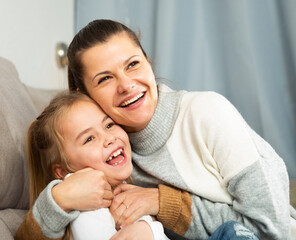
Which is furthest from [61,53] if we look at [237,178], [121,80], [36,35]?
[237,178]

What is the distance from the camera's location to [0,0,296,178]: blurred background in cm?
186

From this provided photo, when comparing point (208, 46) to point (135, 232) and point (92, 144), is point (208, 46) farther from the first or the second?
point (135, 232)

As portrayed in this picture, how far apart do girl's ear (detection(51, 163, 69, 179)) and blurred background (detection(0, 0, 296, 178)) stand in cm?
75

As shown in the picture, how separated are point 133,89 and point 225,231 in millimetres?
505

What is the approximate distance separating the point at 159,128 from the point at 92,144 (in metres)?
0.25

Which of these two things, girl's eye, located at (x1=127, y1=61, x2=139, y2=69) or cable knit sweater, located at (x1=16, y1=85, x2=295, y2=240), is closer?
cable knit sweater, located at (x1=16, y1=85, x2=295, y2=240)

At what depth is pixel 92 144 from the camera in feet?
3.57

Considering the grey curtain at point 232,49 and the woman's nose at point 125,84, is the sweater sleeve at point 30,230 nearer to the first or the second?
the woman's nose at point 125,84

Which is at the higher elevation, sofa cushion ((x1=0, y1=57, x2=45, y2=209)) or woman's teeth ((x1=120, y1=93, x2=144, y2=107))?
woman's teeth ((x1=120, y1=93, x2=144, y2=107))

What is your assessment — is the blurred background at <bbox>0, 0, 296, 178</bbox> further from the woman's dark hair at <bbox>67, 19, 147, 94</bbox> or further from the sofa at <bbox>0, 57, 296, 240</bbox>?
the woman's dark hair at <bbox>67, 19, 147, 94</bbox>

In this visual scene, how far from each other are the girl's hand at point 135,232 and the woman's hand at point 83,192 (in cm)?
12

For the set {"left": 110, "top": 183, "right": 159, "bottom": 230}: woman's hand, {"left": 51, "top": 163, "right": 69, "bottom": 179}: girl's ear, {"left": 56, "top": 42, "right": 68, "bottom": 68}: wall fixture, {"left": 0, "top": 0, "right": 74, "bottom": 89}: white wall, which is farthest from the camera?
{"left": 56, "top": 42, "right": 68, "bottom": 68}: wall fixture

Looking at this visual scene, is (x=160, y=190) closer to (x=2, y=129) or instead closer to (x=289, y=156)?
(x=2, y=129)

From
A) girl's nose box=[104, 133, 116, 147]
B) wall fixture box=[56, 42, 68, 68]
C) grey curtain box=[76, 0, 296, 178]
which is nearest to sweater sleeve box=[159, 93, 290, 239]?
girl's nose box=[104, 133, 116, 147]
